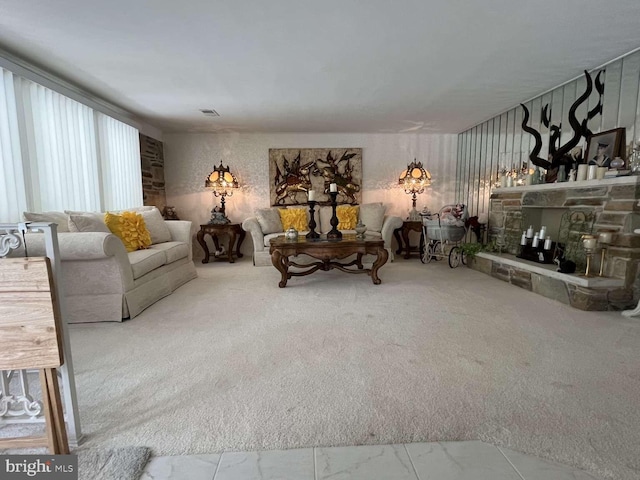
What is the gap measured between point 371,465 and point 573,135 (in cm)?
381

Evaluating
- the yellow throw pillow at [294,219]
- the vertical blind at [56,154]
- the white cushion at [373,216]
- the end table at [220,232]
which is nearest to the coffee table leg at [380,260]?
the white cushion at [373,216]

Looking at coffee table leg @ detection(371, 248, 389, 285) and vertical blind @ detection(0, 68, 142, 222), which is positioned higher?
vertical blind @ detection(0, 68, 142, 222)

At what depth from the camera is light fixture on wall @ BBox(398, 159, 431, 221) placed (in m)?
5.42

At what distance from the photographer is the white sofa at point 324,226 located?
461 cm

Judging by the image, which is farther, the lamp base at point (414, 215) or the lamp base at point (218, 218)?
the lamp base at point (414, 215)

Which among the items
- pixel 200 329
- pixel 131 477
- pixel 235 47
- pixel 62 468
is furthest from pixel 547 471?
pixel 235 47

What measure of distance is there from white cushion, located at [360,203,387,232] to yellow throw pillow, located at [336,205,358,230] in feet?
0.43

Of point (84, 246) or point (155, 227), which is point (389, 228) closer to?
point (155, 227)

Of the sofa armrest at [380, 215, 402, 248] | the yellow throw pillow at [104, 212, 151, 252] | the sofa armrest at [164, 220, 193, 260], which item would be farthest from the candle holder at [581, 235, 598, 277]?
the yellow throw pillow at [104, 212, 151, 252]

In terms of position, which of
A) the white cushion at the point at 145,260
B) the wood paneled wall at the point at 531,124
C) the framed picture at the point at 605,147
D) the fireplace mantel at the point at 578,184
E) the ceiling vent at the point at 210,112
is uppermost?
the ceiling vent at the point at 210,112

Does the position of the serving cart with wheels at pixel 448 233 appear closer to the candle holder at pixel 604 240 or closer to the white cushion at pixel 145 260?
the candle holder at pixel 604 240

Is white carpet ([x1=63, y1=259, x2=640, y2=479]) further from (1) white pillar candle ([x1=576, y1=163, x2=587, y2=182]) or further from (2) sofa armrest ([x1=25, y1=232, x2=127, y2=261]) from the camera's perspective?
(1) white pillar candle ([x1=576, y1=163, x2=587, y2=182])

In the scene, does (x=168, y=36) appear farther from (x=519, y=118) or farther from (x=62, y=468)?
(x=519, y=118)

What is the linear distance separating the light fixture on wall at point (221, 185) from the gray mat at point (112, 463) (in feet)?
13.8
